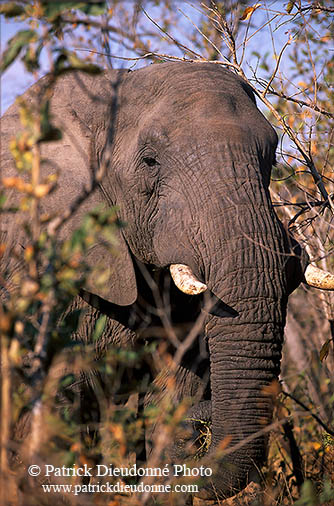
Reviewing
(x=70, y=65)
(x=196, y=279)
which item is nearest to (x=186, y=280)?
(x=196, y=279)

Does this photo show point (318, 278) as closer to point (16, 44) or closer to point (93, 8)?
point (93, 8)

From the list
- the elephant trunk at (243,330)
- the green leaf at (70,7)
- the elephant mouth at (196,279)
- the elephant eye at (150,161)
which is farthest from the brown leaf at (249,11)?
the green leaf at (70,7)

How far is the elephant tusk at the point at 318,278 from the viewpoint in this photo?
3.85 meters

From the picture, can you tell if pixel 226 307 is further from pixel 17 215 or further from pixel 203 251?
pixel 17 215

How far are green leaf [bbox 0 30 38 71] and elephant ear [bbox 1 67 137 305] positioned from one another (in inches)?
69.5

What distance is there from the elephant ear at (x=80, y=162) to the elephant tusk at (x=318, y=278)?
957 millimetres

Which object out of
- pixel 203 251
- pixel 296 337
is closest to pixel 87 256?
pixel 203 251

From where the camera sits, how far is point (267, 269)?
3629 millimetres

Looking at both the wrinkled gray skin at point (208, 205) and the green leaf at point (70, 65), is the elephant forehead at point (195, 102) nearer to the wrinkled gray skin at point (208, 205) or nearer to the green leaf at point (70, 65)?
the wrinkled gray skin at point (208, 205)

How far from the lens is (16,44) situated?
2199 mm

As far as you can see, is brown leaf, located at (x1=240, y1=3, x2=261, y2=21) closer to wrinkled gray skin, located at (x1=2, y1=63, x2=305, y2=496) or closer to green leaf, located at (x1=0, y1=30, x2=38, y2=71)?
wrinkled gray skin, located at (x1=2, y1=63, x2=305, y2=496)

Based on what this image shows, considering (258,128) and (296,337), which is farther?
(296,337)

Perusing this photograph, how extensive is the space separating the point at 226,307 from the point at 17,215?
4.33 ft

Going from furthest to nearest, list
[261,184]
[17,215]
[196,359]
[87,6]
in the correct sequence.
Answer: [196,359] → [17,215] → [261,184] → [87,6]
